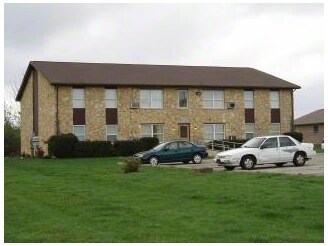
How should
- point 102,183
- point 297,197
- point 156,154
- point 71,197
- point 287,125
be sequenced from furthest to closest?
point 287,125
point 156,154
point 102,183
point 71,197
point 297,197

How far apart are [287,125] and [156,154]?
74.3ft

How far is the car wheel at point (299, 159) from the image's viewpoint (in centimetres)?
2589

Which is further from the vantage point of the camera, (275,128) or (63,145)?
(275,128)

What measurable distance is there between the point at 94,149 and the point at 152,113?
22.8ft

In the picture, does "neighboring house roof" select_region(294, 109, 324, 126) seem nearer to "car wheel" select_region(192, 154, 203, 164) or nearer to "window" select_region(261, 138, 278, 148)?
"car wheel" select_region(192, 154, 203, 164)

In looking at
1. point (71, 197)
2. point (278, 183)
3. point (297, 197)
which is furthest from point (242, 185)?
point (71, 197)

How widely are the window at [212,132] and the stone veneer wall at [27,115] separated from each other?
14.5 metres

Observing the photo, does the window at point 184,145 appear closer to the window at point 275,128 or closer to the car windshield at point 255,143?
the car windshield at point 255,143

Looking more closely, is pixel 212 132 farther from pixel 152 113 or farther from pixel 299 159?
pixel 299 159

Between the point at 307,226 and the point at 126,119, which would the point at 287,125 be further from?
the point at 307,226

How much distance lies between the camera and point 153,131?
47.0m

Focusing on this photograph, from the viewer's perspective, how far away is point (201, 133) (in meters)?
48.1

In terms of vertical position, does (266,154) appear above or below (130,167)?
above

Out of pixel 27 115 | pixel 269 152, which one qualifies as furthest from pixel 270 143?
pixel 27 115
